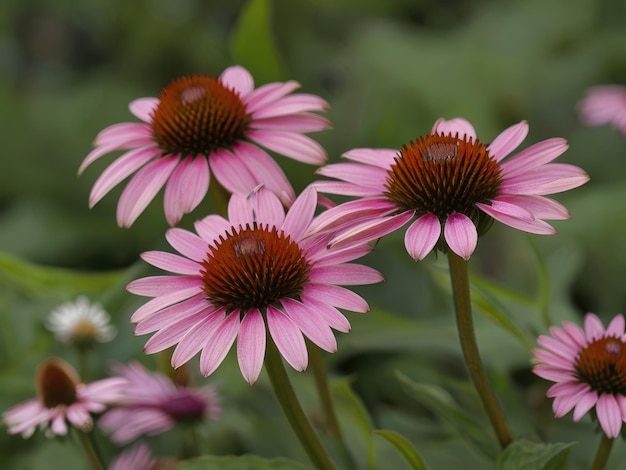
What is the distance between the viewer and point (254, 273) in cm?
47

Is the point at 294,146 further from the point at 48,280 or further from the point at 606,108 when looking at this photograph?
the point at 606,108

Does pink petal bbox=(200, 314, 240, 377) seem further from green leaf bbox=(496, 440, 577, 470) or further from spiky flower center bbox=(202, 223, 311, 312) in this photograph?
green leaf bbox=(496, 440, 577, 470)

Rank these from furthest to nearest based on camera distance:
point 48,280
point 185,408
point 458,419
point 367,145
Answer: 1. point 367,145
2. point 48,280
3. point 185,408
4. point 458,419

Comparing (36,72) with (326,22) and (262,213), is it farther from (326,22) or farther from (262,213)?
(262,213)

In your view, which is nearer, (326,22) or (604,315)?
(604,315)

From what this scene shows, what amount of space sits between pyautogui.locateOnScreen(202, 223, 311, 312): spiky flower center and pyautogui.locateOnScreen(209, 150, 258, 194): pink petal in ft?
0.19

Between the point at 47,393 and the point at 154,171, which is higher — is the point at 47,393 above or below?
below

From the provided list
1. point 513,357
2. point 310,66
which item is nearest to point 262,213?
point 513,357

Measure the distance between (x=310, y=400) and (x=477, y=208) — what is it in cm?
33

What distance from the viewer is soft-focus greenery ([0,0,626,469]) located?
27.5 inches

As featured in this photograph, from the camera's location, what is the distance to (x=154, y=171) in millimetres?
562

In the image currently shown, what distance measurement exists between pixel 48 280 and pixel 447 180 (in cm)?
49

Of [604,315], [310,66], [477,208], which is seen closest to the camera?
[477,208]

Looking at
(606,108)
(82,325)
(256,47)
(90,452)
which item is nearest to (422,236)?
(90,452)
